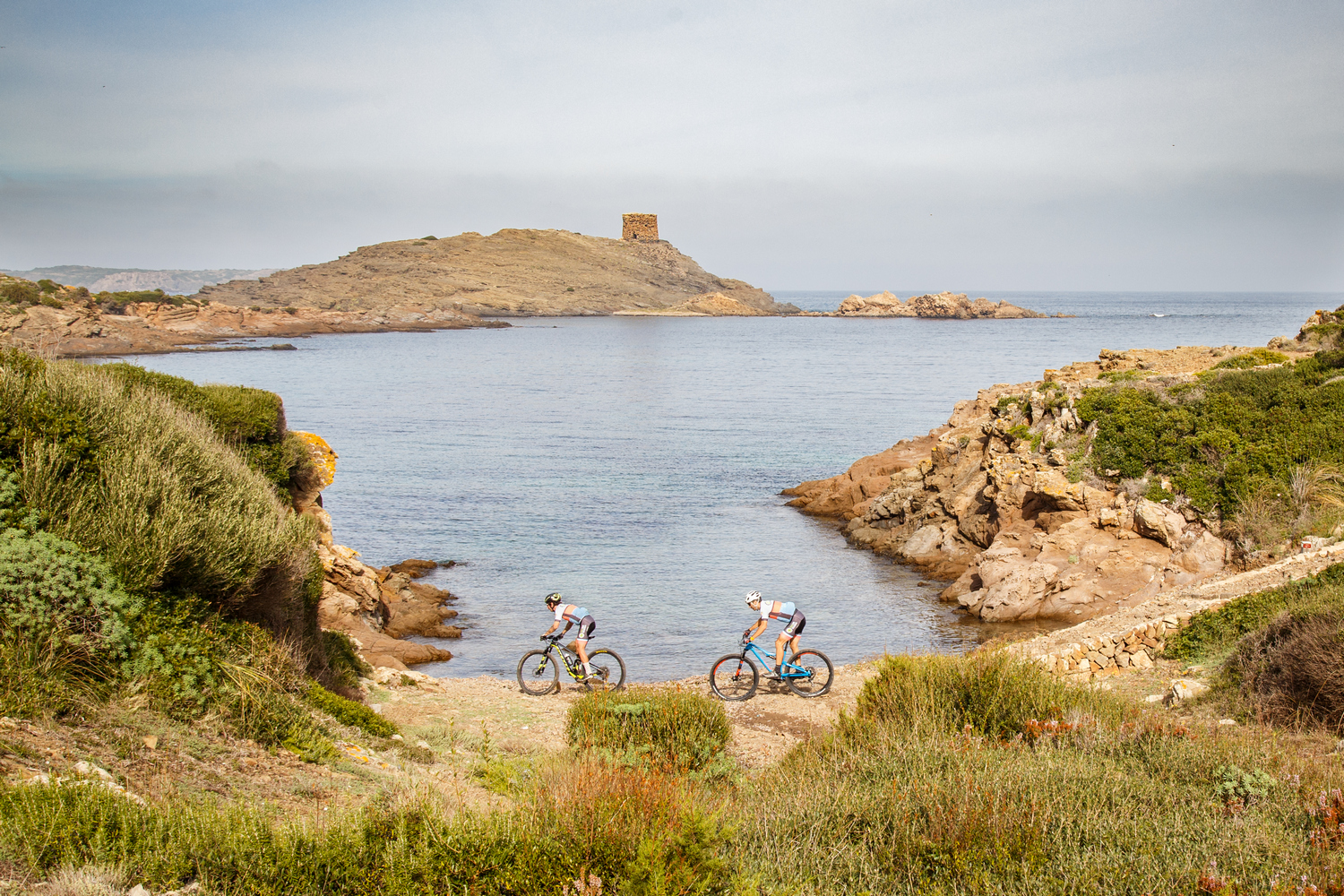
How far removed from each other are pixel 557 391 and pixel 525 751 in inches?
2075

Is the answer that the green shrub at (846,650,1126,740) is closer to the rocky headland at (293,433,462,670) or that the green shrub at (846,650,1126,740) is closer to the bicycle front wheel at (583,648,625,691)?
the bicycle front wheel at (583,648,625,691)

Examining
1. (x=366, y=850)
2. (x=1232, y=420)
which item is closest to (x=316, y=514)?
(x=366, y=850)

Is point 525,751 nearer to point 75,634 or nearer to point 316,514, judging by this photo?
point 75,634

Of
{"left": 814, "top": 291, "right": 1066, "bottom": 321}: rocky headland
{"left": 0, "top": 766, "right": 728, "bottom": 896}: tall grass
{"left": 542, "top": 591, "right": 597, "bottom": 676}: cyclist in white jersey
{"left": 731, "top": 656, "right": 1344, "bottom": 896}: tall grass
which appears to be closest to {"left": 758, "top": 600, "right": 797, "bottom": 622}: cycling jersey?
{"left": 542, "top": 591, "right": 597, "bottom": 676}: cyclist in white jersey

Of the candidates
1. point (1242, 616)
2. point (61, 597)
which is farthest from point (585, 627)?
point (1242, 616)

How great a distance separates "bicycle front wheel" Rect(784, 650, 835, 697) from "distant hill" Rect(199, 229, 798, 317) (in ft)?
473

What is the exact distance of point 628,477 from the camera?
33.3m

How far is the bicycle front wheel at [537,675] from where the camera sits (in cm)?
1318

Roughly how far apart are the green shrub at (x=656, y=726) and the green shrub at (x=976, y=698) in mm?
1565

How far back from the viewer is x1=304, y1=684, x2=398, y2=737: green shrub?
853cm

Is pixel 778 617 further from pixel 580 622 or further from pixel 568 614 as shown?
pixel 568 614

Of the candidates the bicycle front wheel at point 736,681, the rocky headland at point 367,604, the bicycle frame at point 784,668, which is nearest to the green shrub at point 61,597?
the rocky headland at point 367,604

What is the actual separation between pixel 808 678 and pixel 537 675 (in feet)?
13.9

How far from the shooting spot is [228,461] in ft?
32.3
